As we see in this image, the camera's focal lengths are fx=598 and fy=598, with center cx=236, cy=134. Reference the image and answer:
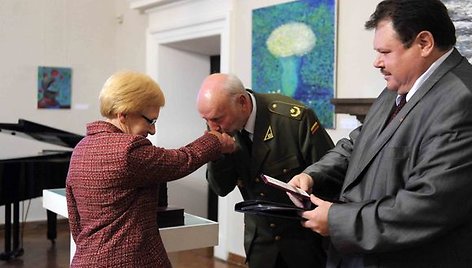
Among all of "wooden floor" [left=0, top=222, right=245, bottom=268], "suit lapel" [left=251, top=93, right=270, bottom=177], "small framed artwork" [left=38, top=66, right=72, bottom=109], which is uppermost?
"small framed artwork" [left=38, top=66, right=72, bottom=109]

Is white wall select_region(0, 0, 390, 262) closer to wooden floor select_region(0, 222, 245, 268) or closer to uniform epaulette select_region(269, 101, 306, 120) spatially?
wooden floor select_region(0, 222, 245, 268)

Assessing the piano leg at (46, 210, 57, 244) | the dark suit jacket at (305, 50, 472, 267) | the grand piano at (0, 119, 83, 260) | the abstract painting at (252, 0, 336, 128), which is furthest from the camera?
the piano leg at (46, 210, 57, 244)

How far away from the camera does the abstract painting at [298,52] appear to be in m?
4.38

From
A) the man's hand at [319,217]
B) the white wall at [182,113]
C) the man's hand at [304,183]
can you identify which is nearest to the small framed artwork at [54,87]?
the white wall at [182,113]

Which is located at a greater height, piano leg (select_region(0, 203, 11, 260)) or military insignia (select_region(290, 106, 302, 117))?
military insignia (select_region(290, 106, 302, 117))

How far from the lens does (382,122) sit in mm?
1667

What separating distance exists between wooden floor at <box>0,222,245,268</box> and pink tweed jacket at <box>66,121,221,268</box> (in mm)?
3359

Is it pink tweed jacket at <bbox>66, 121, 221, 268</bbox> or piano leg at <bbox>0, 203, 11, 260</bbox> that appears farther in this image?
piano leg at <bbox>0, 203, 11, 260</bbox>

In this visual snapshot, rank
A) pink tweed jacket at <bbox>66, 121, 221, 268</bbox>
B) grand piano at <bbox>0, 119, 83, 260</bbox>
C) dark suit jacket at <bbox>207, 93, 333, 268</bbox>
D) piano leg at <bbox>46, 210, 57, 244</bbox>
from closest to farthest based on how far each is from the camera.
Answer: pink tweed jacket at <bbox>66, 121, 221, 268</bbox> → dark suit jacket at <bbox>207, 93, 333, 268</bbox> → grand piano at <bbox>0, 119, 83, 260</bbox> → piano leg at <bbox>46, 210, 57, 244</bbox>

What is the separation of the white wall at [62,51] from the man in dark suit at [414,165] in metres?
5.45

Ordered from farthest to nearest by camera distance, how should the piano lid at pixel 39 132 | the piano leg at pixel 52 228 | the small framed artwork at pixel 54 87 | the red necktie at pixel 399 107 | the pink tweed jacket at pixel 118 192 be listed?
the small framed artwork at pixel 54 87, the piano leg at pixel 52 228, the piano lid at pixel 39 132, the pink tweed jacket at pixel 118 192, the red necktie at pixel 399 107

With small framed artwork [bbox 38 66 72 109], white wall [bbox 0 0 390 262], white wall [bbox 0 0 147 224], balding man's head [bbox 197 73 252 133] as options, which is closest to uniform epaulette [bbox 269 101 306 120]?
balding man's head [bbox 197 73 252 133]

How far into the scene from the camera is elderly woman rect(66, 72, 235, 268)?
1.81 meters

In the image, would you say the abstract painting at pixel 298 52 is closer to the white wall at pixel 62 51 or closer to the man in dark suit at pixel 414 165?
the white wall at pixel 62 51
